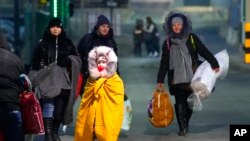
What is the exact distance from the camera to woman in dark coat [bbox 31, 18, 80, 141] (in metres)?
12.0

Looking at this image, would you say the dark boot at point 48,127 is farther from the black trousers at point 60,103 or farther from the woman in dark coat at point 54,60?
the black trousers at point 60,103

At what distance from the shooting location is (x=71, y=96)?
12047 mm

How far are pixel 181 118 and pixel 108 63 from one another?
2.41 metres

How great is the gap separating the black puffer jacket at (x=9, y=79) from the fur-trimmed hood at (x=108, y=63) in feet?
7.61

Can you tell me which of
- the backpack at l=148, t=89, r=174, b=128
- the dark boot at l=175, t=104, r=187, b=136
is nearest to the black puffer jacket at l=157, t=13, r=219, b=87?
the backpack at l=148, t=89, r=174, b=128

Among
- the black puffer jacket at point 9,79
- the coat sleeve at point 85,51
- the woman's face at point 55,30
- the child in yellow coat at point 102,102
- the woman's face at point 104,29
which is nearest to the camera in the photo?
the black puffer jacket at point 9,79

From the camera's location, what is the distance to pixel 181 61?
42.9 ft

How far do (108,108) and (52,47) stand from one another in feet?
4.99

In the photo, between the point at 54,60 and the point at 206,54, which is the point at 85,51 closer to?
the point at 54,60

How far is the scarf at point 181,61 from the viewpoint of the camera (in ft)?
42.8

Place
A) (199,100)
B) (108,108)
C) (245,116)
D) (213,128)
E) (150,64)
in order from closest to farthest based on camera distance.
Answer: (108,108), (199,100), (213,128), (245,116), (150,64)

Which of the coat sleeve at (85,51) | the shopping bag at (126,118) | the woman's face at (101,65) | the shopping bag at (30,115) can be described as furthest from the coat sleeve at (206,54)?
the shopping bag at (30,115)

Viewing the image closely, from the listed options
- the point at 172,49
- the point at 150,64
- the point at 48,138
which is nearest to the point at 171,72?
the point at 172,49

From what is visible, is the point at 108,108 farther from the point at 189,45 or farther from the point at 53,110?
the point at 189,45
